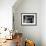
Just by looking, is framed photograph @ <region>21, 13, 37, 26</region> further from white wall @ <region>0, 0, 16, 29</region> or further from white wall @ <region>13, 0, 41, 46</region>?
white wall @ <region>0, 0, 16, 29</region>

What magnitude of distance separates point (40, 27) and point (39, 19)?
0.39 m

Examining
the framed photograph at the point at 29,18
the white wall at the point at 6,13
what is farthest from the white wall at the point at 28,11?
the white wall at the point at 6,13

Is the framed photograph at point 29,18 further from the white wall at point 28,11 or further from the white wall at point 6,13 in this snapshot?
the white wall at point 6,13

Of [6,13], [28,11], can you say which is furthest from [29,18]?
[6,13]

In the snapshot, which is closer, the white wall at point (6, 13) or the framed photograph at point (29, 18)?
the white wall at point (6, 13)

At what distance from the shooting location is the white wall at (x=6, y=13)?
14.2 ft

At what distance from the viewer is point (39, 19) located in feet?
18.0

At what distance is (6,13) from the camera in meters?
4.40

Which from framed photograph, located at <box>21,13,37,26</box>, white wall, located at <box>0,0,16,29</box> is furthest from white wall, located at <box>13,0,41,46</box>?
white wall, located at <box>0,0,16,29</box>

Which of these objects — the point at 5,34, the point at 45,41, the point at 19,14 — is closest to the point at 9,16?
the point at 5,34

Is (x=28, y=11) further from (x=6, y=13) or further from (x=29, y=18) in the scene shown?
(x=6, y=13)

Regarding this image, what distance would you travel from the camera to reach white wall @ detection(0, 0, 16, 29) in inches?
170

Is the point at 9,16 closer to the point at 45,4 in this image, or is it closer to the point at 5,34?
Result: the point at 5,34

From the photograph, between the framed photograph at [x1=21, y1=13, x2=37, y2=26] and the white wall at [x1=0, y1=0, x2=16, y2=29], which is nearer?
the white wall at [x1=0, y1=0, x2=16, y2=29]
